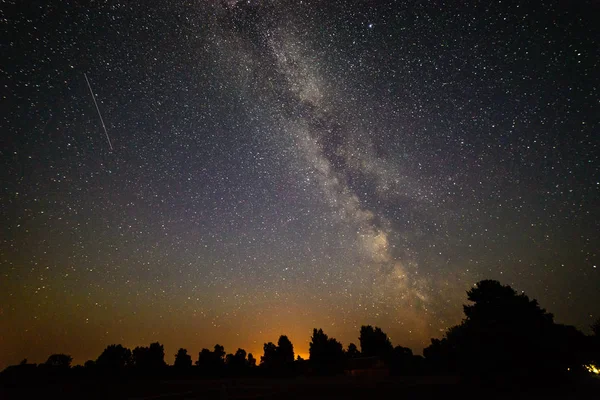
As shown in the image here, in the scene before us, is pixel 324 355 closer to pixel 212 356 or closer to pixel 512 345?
pixel 212 356

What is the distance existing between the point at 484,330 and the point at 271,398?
20357 millimetres

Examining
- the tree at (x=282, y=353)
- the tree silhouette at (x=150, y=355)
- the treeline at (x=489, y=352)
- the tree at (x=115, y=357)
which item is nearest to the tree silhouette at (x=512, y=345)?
the treeline at (x=489, y=352)

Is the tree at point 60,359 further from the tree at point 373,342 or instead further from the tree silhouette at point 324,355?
the tree at point 373,342

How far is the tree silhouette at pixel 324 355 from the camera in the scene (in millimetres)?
59938

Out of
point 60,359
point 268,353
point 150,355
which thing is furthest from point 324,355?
point 60,359

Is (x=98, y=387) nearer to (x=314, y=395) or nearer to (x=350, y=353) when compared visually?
(x=314, y=395)

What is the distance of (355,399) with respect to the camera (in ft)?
80.5

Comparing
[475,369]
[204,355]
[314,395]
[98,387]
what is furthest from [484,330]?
[204,355]

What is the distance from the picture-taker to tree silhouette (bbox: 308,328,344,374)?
197 feet

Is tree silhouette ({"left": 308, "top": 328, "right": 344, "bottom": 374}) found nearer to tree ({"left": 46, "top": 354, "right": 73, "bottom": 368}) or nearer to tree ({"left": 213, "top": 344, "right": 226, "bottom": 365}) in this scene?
tree ({"left": 213, "top": 344, "right": 226, "bottom": 365})

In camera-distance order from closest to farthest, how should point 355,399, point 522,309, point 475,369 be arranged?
point 355,399
point 475,369
point 522,309

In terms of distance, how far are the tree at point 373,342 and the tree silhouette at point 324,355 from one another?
34.0ft

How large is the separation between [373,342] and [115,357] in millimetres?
67433

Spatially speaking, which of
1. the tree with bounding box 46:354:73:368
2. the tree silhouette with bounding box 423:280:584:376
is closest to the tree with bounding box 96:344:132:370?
the tree with bounding box 46:354:73:368
